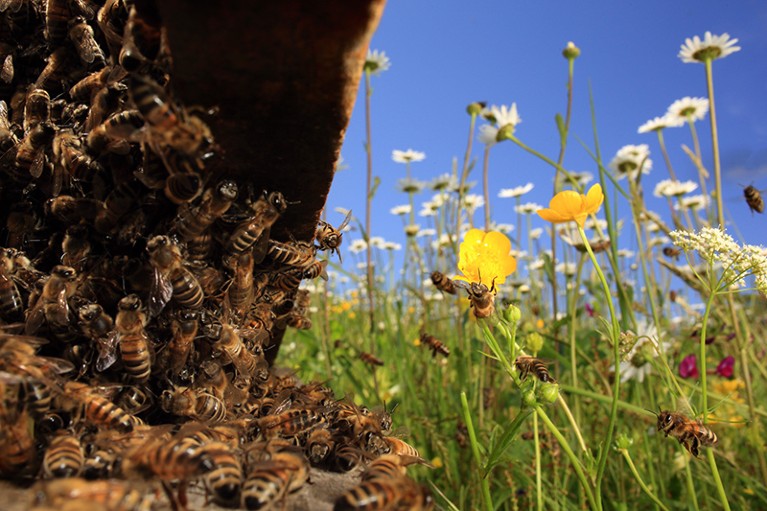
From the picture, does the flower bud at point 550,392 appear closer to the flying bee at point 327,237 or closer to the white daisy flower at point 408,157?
the flying bee at point 327,237

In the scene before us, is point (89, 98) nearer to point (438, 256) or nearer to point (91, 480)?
point (91, 480)

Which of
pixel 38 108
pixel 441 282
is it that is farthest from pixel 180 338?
pixel 441 282

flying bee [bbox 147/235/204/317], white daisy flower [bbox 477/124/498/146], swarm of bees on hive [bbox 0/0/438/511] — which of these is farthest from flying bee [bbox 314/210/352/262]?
white daisy flower [bbox 477/124/498/146]

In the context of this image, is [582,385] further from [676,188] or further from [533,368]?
[533,368]

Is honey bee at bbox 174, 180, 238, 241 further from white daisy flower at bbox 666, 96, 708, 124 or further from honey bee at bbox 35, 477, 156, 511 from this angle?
white daisy flower at bbox 666, 96, 708, 124

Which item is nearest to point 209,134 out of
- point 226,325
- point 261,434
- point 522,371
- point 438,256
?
point 226,325
